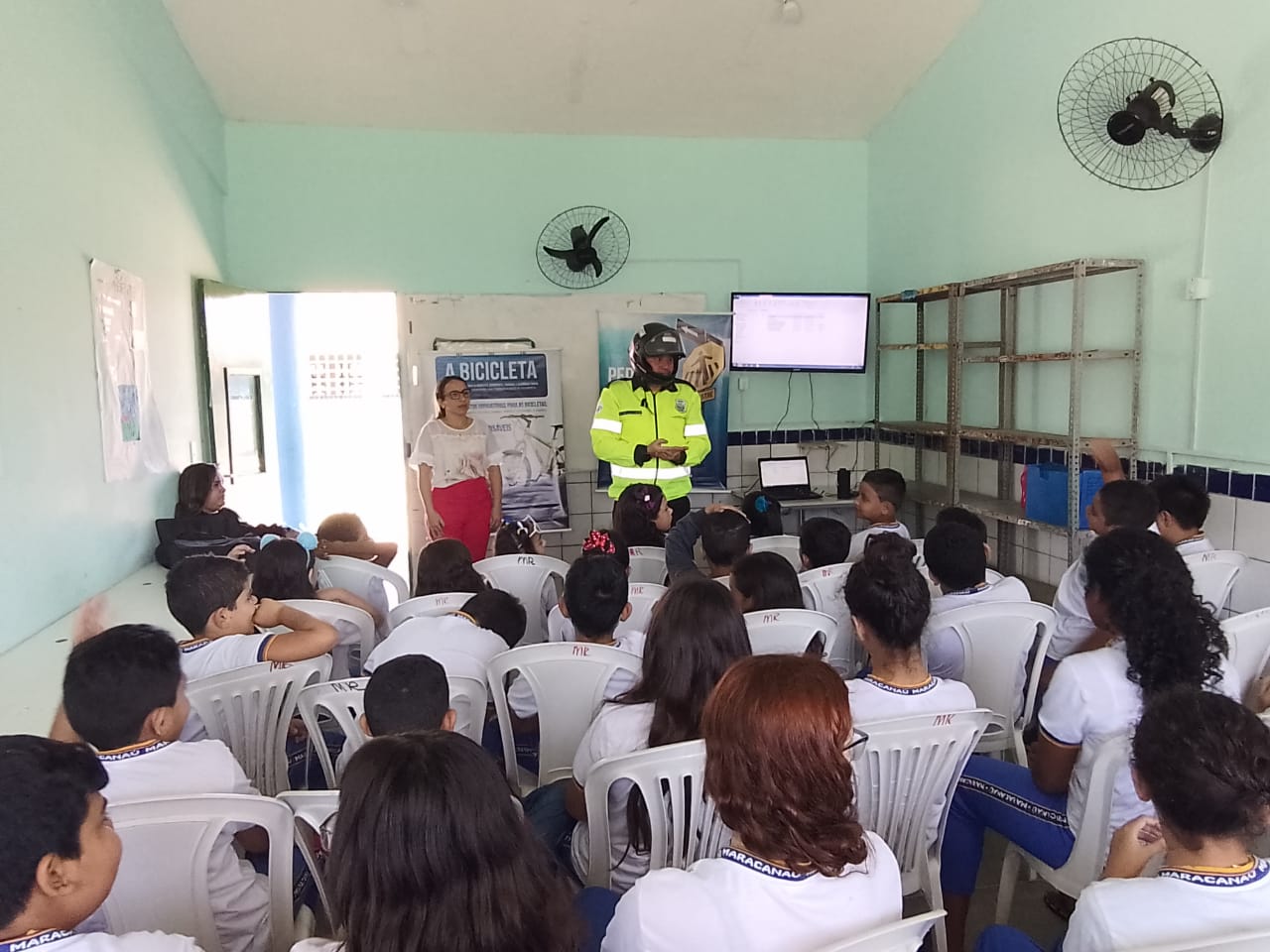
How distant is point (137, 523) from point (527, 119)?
124 inches

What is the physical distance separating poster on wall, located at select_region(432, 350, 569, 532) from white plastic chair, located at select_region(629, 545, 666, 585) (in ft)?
6.44

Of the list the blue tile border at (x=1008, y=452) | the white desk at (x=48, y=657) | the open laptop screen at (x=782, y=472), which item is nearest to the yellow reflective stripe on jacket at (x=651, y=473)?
the open laptop screen at (x=782, y=472)

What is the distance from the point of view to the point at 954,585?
102 inches

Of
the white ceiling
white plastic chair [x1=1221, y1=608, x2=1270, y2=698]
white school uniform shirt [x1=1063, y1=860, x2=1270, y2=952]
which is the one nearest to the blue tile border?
white plastic chair [x1=1221, y1=608, x2=1270, y2=698]

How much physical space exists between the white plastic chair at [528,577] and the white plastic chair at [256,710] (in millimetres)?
1210

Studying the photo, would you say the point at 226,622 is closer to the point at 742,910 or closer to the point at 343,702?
the point at 343,702

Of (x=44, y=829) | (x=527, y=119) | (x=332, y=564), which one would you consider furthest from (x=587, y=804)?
(x=527, y=119)

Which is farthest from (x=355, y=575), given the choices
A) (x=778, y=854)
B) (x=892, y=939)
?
(x=892, y=939)

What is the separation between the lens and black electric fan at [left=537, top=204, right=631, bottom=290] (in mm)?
5398

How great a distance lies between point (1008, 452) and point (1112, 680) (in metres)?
3.03

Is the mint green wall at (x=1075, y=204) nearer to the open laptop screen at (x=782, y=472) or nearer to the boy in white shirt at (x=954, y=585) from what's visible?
the open laptop screen at (x=782, y=472)

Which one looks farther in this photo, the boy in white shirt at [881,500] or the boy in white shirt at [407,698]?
the boy in white shirt at [881,500]

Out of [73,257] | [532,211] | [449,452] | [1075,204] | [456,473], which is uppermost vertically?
[532,211]

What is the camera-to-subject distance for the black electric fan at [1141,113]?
324cm
